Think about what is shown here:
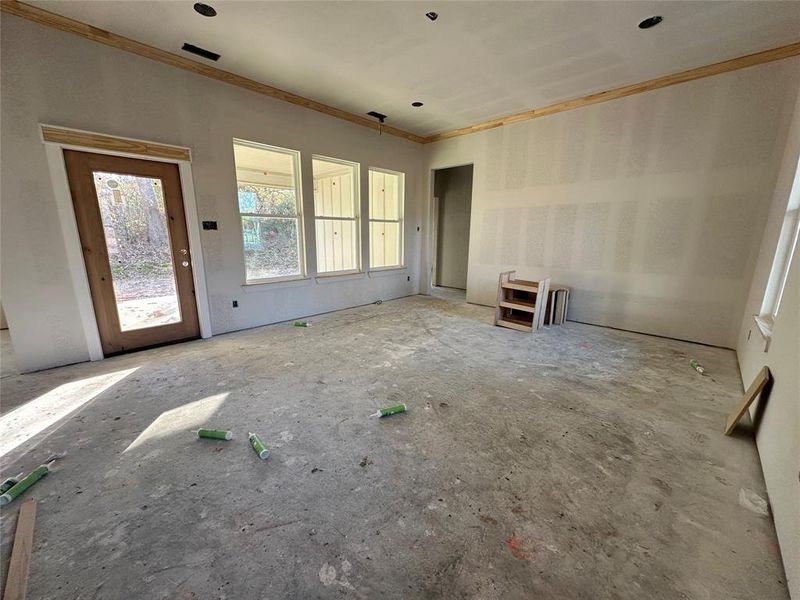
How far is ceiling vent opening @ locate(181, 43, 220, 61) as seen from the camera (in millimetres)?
3246

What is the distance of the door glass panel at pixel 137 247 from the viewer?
10.9 ft

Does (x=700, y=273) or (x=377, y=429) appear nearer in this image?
(x=377, y=429)

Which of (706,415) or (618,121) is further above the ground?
(618,121)

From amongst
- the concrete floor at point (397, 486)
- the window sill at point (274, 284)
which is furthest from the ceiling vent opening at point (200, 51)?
the concrete floor at point (397, 486)

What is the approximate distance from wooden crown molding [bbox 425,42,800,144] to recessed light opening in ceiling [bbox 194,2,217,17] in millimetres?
4183

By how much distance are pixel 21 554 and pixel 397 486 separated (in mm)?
1644

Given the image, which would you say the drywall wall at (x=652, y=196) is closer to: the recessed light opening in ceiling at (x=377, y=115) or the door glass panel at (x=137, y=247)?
the recessed light opening in ceiling at (x=377, y=115)

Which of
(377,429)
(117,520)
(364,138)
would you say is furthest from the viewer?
(364,138)

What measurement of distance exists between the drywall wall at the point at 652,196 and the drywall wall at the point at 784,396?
1.49 ft

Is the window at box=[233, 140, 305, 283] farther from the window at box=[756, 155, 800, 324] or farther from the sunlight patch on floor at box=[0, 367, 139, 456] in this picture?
the window at box=[756, 155, 800, 324]

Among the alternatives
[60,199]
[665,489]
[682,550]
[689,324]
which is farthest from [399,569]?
[689,324]

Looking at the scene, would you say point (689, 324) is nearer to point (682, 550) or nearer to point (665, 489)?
point (665, 489)

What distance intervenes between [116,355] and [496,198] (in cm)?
583

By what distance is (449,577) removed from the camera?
4.19ft
